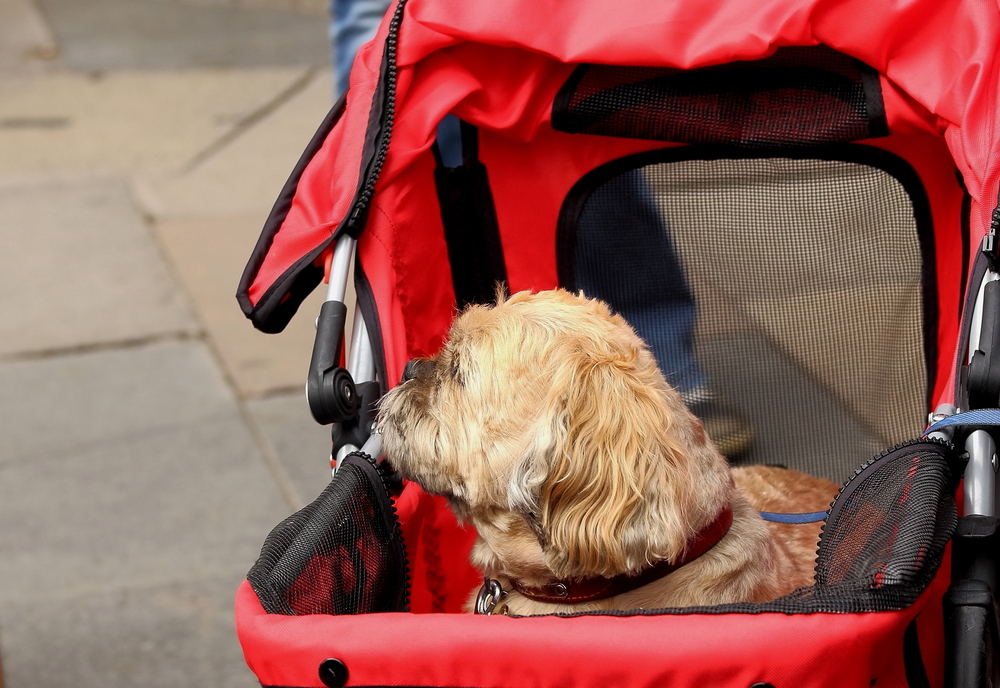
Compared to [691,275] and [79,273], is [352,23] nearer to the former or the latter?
[691,275]

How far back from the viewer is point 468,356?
2338 millimetres

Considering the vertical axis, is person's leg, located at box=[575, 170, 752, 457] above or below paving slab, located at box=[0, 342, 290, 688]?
above

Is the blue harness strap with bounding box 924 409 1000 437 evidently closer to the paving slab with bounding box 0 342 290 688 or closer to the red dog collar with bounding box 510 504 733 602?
the red dog collar with bounding box 510 504 733 602

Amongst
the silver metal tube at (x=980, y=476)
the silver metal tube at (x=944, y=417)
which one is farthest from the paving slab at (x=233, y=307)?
the silver metal tube at (x=980, y=476)

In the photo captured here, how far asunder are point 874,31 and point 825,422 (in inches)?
43.0

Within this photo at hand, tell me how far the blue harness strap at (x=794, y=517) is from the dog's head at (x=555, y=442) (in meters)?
0.35

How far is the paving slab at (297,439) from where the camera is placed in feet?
14.1

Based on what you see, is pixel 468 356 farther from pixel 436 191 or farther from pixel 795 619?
pixel 795 619

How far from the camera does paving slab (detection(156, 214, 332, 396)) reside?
16.4ft

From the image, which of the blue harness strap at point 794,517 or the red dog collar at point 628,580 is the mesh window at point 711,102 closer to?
the blue harness strap at point 794,517

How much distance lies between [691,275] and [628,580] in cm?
118

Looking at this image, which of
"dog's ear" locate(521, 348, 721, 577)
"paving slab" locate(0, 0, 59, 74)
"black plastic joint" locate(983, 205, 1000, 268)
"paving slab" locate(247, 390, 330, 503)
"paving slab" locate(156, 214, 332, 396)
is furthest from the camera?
"paving slab" locate(0, 0, 59, 74)

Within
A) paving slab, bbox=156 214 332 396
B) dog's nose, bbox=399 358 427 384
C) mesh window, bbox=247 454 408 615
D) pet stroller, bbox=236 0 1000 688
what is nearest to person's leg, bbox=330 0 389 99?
paving slab, bbox=156 214 332 396

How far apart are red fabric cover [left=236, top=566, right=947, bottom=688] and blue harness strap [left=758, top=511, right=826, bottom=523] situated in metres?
0.86
